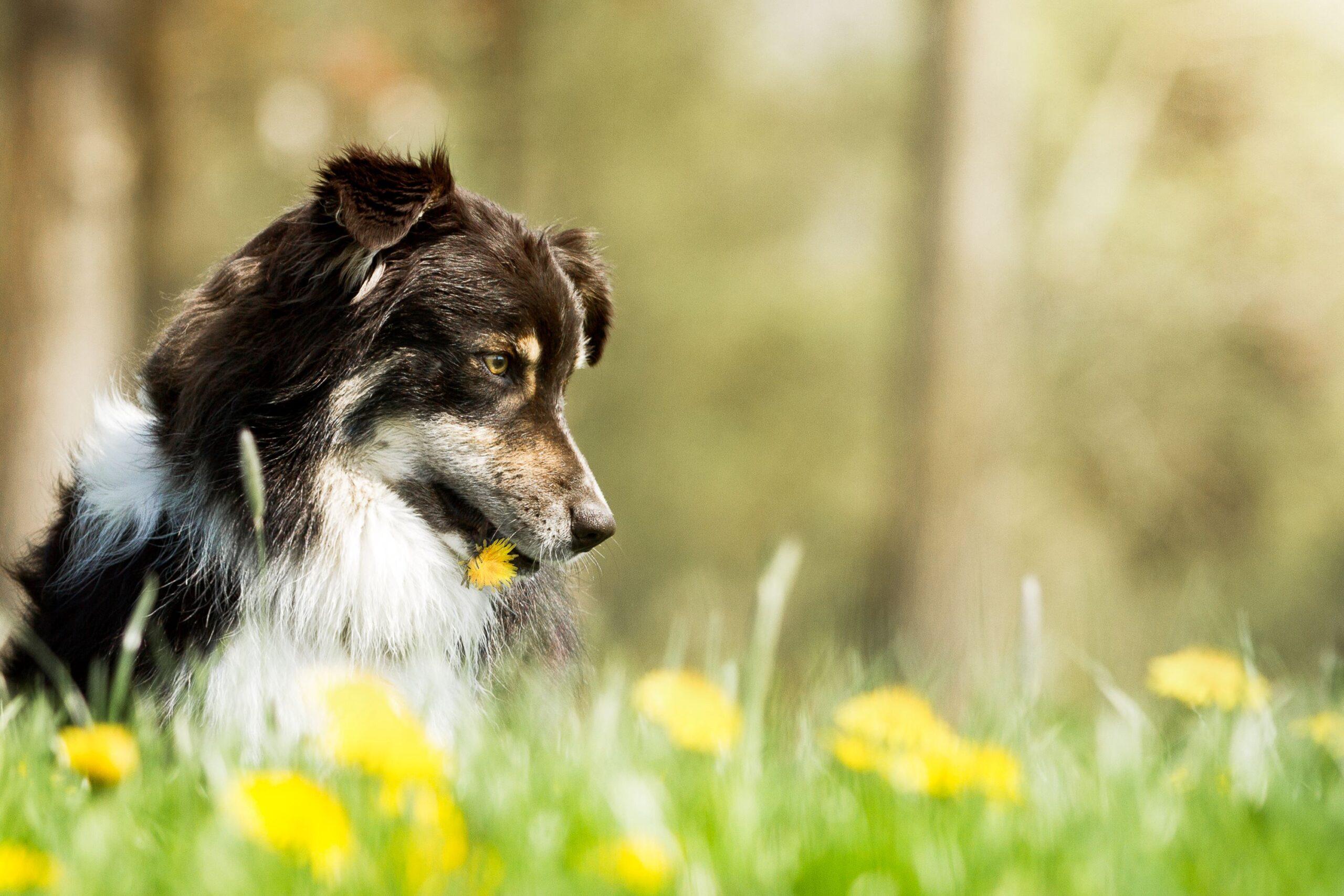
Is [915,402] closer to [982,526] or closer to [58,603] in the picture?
[982,526]

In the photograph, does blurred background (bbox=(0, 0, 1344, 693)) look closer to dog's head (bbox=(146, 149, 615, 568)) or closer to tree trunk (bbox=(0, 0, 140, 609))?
tree trunk (bbox=(0, 0, 140, 609))

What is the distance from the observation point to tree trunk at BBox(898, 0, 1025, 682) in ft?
27.7

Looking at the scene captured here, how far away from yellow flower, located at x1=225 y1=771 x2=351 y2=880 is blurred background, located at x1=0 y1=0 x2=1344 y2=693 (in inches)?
72.0

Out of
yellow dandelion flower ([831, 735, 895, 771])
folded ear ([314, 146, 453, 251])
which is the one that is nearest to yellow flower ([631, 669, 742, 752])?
yellow dandelion flower ([831, 735, 895, 771])

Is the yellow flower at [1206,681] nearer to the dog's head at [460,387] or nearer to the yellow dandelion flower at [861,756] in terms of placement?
the yellow dandelion flower at [861,756]

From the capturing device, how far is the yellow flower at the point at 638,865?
1496 millimetres

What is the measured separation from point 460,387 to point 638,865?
7.20ft

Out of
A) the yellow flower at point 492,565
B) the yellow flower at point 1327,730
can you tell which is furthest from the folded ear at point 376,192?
the yellow flower at point 1327,730

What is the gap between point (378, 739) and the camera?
1660mm

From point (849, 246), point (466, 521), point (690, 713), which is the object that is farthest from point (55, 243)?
point (849, 246)

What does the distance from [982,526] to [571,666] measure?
17.6 ft

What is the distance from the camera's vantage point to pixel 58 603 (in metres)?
3.35

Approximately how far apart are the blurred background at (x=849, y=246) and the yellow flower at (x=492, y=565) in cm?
53

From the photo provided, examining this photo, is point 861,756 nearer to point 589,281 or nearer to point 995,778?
point 995,778
